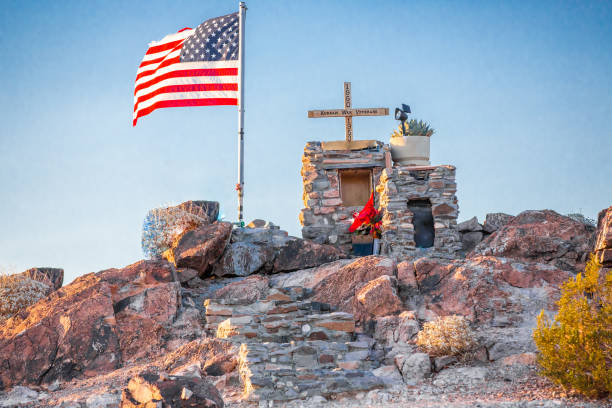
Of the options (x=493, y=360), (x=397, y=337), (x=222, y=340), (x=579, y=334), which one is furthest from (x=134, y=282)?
(x=579, y=334)

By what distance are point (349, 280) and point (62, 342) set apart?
201 inches

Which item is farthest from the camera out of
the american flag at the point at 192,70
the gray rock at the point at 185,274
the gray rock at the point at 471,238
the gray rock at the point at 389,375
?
the american flag at the point at 192,70

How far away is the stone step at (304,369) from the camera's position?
7762 mm

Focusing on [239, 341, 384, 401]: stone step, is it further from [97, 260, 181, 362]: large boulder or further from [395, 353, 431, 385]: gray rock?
[97, 260, 181, 362]: large boulder

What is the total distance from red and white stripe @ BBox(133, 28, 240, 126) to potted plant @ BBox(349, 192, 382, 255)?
15.1 feet

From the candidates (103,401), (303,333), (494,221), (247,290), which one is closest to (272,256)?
(247,290)

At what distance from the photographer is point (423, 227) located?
1551 centimetres

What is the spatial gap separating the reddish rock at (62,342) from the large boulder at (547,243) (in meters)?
7.35

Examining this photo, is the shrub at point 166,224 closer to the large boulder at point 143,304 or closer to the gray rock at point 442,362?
the large boulder at point 143,304

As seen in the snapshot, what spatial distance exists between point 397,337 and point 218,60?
1034 centimetres

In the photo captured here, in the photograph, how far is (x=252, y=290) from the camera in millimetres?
12000

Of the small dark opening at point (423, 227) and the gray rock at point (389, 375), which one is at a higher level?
the small dark opening at point (423, 227)

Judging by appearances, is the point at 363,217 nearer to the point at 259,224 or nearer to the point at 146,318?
the point at 259,224

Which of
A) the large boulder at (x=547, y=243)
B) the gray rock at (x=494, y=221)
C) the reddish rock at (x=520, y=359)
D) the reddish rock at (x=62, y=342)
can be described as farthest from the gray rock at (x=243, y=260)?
the reddish rock at (x=520, y=359)
